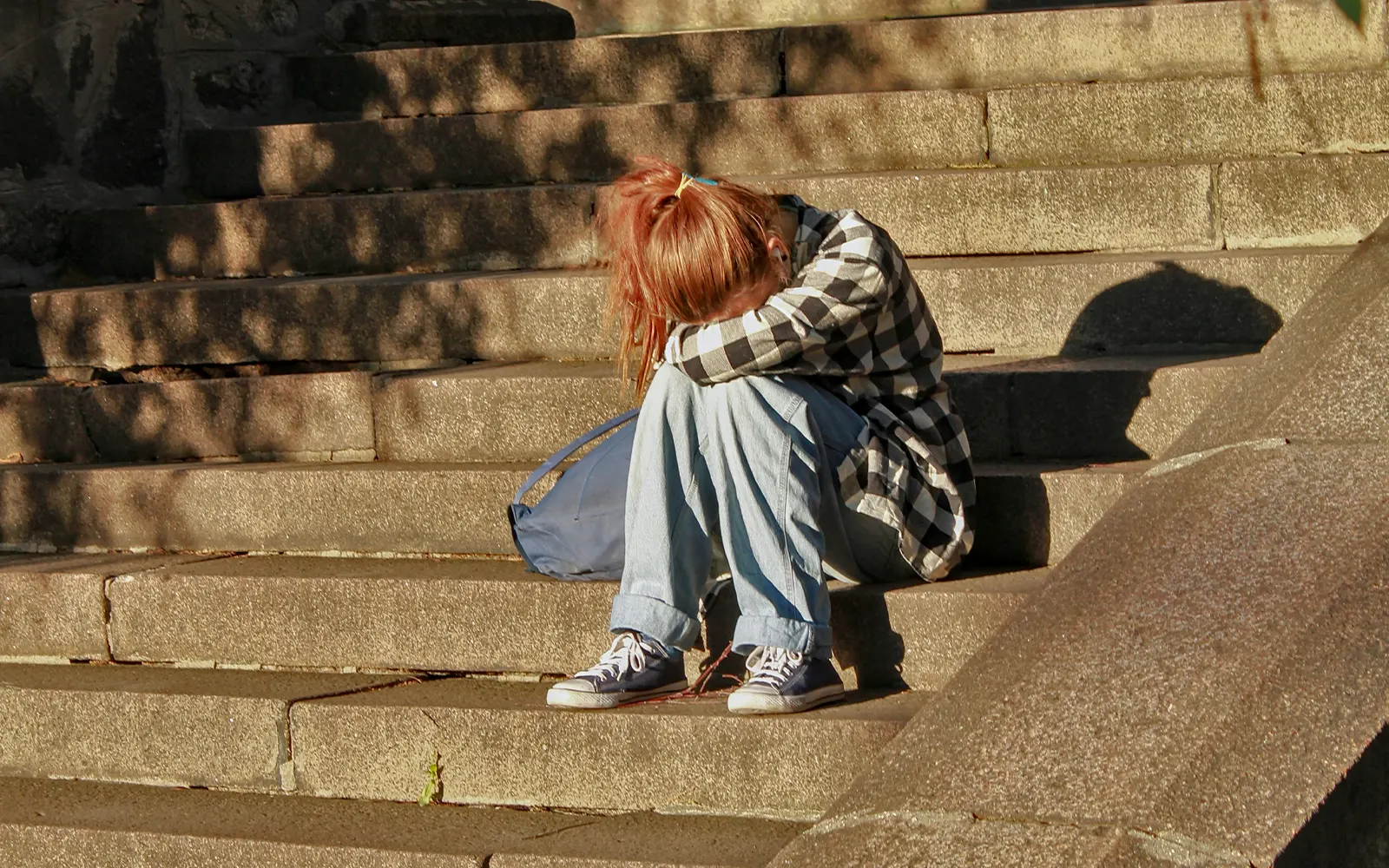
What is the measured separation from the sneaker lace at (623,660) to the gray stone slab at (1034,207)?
171cm

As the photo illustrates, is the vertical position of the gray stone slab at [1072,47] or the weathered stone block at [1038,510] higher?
the gray stone slab at [1072,47]

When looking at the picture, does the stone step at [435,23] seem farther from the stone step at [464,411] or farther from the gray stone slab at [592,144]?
the stone step at [464,411]

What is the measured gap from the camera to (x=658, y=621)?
3252mm

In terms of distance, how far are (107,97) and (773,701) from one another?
3.44 meters

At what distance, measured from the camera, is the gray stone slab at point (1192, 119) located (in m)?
4.46

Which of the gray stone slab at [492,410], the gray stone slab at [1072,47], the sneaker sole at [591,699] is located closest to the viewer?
the sneaker sole at [591,699]

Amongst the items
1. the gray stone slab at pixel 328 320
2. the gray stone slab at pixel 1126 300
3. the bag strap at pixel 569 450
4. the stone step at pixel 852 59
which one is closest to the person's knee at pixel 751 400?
the bag strap at pixel 569 450

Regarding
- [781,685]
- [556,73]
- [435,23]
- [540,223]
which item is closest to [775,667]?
[781,685]

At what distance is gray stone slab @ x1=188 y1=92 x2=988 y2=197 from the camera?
485cm

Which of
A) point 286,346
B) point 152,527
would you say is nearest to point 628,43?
point 286,346

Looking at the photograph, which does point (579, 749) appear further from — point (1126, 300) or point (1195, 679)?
point (1126, 300)

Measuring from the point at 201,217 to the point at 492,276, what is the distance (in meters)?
1.14

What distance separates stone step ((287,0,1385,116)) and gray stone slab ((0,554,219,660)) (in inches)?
86.2

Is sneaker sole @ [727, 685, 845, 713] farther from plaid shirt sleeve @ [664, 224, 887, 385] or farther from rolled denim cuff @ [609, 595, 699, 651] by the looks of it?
plaid shirt sleeve @ [664, 224, 887, 385]
